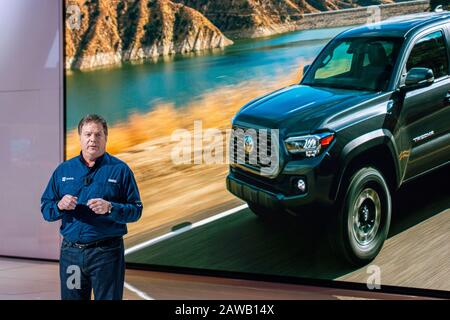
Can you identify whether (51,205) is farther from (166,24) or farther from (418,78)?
(166,24)

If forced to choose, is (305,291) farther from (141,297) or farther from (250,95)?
(250,95)

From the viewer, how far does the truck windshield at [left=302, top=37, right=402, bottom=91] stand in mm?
6094

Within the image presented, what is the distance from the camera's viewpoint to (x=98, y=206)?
141 inches

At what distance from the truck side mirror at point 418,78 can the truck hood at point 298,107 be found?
1.13 ft

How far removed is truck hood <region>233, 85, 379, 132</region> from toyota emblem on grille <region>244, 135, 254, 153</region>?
5.4 inches

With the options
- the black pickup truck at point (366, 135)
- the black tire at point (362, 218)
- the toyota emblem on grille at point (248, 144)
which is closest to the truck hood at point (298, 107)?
the black pickup truck at point (366, 135)

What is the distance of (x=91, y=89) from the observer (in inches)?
316

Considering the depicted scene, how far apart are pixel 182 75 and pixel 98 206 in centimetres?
407

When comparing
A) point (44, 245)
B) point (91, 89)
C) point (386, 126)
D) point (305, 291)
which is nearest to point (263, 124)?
point (386, 126)

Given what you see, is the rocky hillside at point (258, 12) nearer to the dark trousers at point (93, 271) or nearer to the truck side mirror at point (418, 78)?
the truck side mirror at point (418, 78)

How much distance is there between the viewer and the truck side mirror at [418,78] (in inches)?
235

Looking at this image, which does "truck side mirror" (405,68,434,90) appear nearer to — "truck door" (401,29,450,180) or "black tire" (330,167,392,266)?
"truck door" (401,29,450,180)

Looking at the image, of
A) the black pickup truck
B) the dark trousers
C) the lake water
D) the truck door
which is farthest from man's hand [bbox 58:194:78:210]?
the lake water

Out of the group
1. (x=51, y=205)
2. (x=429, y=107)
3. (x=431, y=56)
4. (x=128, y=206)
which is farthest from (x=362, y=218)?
(x=51, y=205)
